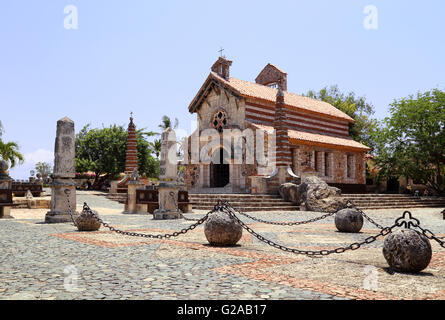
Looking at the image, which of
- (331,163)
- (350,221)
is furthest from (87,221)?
(331,163)

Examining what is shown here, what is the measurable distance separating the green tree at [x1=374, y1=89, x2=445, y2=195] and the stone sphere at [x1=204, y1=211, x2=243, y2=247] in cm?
2352

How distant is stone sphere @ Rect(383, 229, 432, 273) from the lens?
16.0 feet

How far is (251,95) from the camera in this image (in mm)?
25844

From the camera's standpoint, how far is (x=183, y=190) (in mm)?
16469

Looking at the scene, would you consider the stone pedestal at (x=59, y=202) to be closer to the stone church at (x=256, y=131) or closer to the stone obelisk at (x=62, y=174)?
the stone obelisk at (x=62, y=174)

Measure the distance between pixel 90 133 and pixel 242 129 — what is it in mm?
24342

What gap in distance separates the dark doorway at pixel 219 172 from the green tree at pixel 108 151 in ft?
56.0

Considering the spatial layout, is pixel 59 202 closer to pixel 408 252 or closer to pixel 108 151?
pixel 408 252

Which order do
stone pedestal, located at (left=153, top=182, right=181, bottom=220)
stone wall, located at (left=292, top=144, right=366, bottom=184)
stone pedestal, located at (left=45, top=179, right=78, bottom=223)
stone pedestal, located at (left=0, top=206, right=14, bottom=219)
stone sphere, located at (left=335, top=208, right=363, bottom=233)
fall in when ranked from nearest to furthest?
stone sphere, located at (left=335, top=208, right=363, bottom=233) → stone pedestal, located at (left=45, top=179, right=78, bottom=223) → stone pedestal, located at (left=153, top=182, right=181, bottom=220) → stone pedestal, located at (left=0, top=206, right=14, bottom=219) → stone wall, located at (left=292, top=144, right=366, bottom=184)

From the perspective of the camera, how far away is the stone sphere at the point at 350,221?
31.0 feet

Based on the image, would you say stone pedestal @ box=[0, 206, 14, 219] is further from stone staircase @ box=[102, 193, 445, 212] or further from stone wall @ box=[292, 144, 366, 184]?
stone wall @ box=[292, 144, 366, 184]

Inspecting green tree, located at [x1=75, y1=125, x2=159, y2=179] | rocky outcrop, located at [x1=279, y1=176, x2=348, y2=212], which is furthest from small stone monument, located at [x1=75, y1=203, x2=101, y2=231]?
green tree, located at [x1=75, y1=125, x2=159, y2=179]
